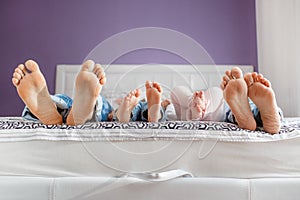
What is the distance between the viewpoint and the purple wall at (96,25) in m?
2.68

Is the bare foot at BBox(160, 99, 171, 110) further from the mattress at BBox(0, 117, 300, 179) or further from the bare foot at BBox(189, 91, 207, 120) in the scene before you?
the mattress at BBox(0, 117, 300, 179)

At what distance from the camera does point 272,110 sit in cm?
106

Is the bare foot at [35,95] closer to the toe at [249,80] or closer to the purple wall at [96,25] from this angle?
the toe at [249,80]

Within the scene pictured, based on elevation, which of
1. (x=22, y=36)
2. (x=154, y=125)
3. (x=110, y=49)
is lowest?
(x=154, y=125)

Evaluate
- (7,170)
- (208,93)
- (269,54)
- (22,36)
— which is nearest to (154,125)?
(208,93)

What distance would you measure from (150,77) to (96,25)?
1.18 metres

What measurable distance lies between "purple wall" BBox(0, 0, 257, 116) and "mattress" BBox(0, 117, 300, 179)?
171 centimetres

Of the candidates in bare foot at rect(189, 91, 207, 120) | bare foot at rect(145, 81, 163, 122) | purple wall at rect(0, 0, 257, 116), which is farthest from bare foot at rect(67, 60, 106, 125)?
purple wall at rect(0, 0, 257, 116)

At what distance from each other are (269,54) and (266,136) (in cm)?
135

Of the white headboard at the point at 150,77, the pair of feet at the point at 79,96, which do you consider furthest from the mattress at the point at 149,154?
the white headboard at the point at 150,77

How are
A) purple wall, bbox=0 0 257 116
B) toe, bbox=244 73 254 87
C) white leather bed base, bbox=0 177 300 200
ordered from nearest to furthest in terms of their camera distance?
1. white leather bed base, bbox=0 177 300 200
2. toe, bbox=244 73 254 87
3. purple wall, bbox=0 0 257 116

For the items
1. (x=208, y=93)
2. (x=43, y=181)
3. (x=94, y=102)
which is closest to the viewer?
(x=43, y=181)

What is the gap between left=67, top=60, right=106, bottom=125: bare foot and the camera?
1088 mm

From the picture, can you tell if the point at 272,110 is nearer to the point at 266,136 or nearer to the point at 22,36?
the point at 266,136
